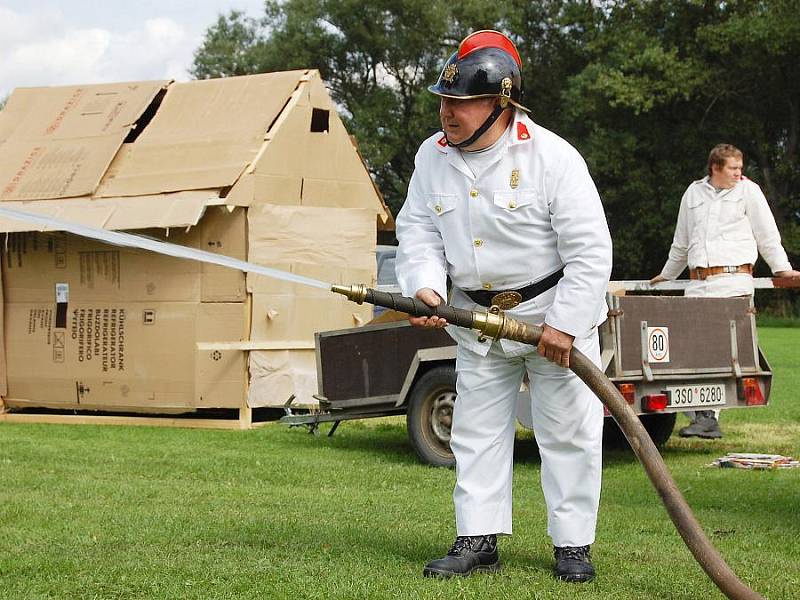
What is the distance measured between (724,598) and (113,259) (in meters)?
8.33

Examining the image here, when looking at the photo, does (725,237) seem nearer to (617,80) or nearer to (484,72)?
(484,72)

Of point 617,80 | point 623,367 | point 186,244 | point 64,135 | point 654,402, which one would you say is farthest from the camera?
point 617,80

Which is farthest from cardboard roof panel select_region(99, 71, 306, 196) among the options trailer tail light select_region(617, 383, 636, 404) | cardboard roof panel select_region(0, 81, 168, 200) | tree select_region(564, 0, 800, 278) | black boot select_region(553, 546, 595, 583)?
tree select_region(564, 0, 800, 278)

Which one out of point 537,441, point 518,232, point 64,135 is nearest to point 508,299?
point 518,232

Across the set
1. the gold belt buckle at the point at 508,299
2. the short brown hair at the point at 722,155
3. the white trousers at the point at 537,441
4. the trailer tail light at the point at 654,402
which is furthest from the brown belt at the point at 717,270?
the gold belt buckle at the point at 508,299

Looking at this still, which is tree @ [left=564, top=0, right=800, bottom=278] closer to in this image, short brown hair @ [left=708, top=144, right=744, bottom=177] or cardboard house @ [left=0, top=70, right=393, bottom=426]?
cardboard house @ [left=0, top=70, right=393, bottom=426]

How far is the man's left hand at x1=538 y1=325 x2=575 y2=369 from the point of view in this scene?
4.66 metres

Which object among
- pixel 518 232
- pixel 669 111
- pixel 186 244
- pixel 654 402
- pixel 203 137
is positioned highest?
pixel 669 111

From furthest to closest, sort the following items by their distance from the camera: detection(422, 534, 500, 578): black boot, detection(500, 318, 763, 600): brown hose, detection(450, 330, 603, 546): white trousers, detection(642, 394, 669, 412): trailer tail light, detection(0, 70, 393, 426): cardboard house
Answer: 1. detection(0, 70, 393, 426): cardboard house
2. detection(642, 394, 669, 412): trailer tail light
3. detection(450, 330, 603, 546): white trousers
4. detection(422, 534, 500, 578): black boot
5. detection(500, 318, 763, 600): brown hose

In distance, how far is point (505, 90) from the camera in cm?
480

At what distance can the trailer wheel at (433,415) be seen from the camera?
28.5ft

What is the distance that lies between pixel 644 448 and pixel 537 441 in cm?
48

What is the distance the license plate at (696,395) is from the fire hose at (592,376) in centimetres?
384

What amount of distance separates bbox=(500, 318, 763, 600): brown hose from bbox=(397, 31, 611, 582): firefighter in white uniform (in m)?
0.08
